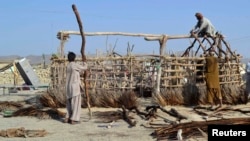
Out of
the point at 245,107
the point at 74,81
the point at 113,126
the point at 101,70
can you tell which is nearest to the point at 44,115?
the point at 74,81

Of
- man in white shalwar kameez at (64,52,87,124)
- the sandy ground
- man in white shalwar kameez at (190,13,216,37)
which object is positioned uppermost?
man in white shalwar kameez at (190,13,216,37)

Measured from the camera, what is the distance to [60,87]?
13219 mm

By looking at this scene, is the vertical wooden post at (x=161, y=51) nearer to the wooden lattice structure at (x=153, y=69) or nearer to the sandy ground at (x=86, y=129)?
the wooden lattice structure at (x=153, y=69)

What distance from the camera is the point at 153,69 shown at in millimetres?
14969

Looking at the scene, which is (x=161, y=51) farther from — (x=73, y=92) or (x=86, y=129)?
(x=86, y=129)

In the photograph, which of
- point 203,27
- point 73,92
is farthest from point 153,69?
point 73,92

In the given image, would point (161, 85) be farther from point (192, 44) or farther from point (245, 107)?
point (245, 107)

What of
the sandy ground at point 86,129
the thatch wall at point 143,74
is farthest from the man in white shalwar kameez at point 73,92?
the thatch wall at point 143,74

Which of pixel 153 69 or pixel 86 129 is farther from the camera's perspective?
pixel 153 69

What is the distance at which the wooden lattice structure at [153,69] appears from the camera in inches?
562

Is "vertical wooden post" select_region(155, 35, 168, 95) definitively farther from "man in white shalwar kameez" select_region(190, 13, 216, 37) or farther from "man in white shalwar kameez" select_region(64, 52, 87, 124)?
"man in white shalwar kameez" select_region(64, 52, 87, 124)

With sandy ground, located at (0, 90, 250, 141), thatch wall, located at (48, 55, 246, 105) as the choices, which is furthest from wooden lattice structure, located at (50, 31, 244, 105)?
sandy ground, located at (0, 90, 250, 141)

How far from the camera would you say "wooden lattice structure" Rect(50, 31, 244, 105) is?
1428cm

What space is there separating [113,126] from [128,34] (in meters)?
6.32
